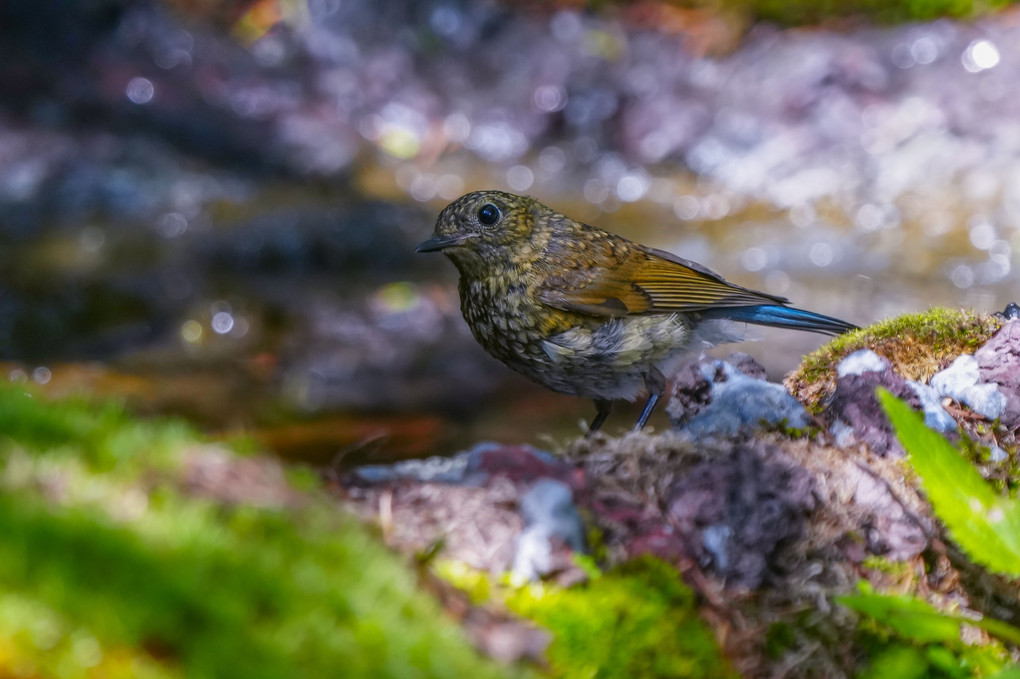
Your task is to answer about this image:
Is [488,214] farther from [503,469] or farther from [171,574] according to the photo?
[171,574]

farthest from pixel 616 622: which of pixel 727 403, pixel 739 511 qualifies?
pixel 727 403

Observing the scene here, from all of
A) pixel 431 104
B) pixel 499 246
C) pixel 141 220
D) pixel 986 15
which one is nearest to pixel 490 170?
pixel 431 104

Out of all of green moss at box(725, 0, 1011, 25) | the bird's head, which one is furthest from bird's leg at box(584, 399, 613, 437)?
green moss at box(725, 0, 1011, 25)

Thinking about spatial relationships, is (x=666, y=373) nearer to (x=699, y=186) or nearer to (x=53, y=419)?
(x=53, y=419)

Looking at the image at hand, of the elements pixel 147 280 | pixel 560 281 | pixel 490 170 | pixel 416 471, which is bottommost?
pixel 147 280

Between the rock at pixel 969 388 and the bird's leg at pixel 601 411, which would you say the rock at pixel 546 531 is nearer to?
the rock at pixel 969 388

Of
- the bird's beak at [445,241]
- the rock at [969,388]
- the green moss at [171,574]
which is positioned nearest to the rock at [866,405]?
the rock at [969,388]
